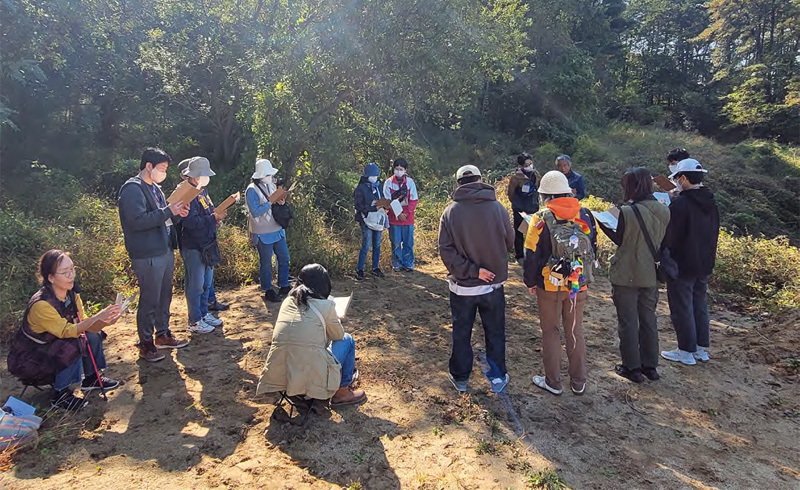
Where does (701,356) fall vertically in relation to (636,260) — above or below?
Result: below

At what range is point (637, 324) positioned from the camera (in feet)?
13.4

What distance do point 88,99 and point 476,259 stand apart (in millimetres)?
17402

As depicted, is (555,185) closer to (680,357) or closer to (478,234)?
(478,234)

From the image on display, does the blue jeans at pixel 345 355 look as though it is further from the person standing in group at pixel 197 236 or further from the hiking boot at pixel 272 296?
the hiking boot at pixel 272 296

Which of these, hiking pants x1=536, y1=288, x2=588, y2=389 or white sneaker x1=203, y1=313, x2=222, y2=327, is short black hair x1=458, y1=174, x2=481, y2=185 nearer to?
hiking pants x1=536, y1=288, x2=588, y2=389

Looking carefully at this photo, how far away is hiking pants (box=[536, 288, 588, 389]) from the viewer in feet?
12.2

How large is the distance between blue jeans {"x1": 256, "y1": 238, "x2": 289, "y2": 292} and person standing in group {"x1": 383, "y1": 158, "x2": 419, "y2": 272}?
1732mm

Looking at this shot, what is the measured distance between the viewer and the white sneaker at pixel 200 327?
498 centimetres

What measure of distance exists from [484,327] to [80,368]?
10.4 feet

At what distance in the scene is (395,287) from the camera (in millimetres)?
6727

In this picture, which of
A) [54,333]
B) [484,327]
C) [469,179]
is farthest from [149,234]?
[484,327]

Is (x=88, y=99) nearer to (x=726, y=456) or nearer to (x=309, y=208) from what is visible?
(x=309, y=208)

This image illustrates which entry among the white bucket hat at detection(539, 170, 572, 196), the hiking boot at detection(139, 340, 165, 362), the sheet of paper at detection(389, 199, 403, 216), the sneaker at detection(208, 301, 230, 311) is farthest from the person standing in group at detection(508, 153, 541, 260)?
the hiking boot at detection(139, 340, 165, 362)

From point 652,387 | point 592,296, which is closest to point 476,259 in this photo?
point 652,387
